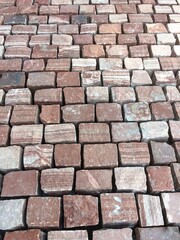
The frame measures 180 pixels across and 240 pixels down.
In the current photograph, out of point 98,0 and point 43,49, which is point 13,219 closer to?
point 43,49

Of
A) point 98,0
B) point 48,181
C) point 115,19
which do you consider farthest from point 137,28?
point 48,181

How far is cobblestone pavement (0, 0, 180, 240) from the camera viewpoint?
1272 millimetres

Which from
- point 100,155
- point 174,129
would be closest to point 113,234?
point 100,155

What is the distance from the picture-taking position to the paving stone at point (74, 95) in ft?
5.54

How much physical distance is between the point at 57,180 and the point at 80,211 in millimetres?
164

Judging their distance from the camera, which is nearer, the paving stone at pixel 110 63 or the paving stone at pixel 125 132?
the paving stone at pixel 125 132

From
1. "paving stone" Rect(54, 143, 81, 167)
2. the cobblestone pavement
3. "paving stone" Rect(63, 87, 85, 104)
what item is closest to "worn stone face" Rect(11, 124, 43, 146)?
the cobblestone pavement

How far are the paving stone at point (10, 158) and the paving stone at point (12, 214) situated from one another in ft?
0.50

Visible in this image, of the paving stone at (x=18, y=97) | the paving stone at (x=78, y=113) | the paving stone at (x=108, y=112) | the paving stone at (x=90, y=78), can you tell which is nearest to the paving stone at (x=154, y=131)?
the paving stone at (x=108, y=112)

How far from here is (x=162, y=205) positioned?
131cm

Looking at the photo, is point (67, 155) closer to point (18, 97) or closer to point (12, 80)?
point (18, 97)

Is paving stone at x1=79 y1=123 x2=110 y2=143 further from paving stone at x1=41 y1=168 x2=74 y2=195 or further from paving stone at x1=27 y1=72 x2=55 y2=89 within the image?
paving stone at x1=27 y1=72 x2=55 y2=89

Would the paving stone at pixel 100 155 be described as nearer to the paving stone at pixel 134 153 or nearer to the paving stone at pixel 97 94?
the paving stone at pixel 134 153

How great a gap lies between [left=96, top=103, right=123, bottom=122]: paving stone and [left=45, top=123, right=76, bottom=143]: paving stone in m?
0.15
